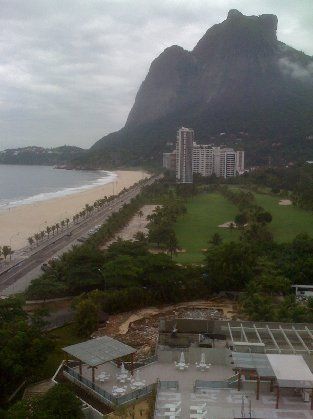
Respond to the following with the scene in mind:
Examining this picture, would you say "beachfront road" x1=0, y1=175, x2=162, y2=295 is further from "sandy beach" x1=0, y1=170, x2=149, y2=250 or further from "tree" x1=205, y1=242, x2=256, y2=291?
"tree" x1=205, y1=242, x2=256, y2=291

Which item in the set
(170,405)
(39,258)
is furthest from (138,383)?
(39,258)

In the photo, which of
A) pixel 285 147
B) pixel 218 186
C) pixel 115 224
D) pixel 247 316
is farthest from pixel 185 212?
pixel 285 147

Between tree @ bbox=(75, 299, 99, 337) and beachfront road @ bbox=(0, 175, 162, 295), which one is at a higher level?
tree @ bbox=(75, 299, 99, 337)

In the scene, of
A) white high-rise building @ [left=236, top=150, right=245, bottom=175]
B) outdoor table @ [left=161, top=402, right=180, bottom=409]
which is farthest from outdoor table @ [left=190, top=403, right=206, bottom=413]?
white high-rise building @ [left=236, top=150, right=245, bottom=175]

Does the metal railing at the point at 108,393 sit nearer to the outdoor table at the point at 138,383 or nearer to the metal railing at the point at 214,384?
the outdoor table at the point at 138,383

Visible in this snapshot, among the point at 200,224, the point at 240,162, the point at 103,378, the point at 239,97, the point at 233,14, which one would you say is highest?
the point at 233,14

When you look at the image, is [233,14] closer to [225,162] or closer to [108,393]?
[225,162]
